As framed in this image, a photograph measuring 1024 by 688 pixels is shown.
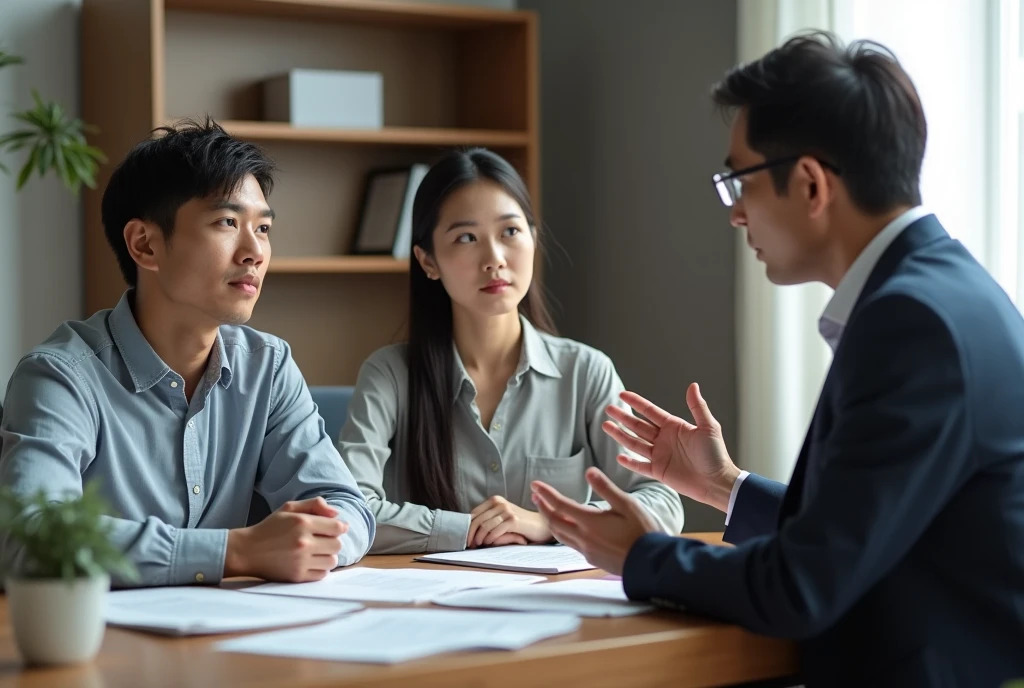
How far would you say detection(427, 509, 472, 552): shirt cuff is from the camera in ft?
6.66

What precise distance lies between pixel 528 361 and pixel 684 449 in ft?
2.00

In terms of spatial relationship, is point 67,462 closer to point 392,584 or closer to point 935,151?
point 392,584

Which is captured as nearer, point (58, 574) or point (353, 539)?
point (58, 574)

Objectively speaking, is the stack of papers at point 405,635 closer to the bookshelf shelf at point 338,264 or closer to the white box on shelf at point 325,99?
the bookshelf shelf at point 338,264

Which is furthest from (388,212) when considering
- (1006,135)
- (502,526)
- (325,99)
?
(502,526)

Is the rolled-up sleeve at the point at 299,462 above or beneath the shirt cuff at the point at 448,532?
above

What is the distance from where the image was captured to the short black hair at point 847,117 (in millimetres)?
1420

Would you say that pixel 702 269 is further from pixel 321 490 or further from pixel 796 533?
pixel 796 533

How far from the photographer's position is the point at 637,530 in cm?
145

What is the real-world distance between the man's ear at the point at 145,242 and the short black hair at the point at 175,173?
0.5 inches

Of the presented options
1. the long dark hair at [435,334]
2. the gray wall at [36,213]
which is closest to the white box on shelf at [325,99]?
the gray wall at [36,213]

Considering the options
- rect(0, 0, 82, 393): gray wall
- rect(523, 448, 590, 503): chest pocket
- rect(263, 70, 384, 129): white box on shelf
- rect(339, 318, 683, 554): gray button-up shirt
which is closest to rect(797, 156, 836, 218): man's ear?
rect(339, 318, 683, 554): gray button-up shirt

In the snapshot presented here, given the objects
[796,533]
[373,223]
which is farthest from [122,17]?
[796,533]

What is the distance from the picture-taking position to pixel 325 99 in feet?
12.1
